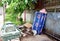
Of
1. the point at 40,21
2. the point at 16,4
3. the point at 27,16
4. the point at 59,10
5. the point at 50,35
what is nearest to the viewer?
the point at 59,10

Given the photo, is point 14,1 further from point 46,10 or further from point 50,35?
point 50,35

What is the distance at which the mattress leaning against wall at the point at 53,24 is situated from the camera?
5.48 meters

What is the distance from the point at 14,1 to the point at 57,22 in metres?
2.95

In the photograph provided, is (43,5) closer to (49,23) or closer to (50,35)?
(49,23)

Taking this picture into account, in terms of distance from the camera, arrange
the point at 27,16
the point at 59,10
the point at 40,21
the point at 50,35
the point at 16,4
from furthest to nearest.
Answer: the point at 27,16 → the point at 16,4 → the point at 40,21 → the point at 50,35 → the point at 59,10

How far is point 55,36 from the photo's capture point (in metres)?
5.65

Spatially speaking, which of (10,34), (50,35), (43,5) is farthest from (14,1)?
(10,34)

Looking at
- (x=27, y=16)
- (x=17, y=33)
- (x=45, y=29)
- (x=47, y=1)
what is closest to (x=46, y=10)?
(x=47, y=1)

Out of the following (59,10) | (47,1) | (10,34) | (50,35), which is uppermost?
(47,1)

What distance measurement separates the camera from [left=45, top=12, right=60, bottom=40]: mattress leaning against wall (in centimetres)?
548

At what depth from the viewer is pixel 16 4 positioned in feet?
23.5

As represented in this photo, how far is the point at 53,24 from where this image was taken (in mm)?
5879

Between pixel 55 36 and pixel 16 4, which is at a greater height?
pixel 16 4

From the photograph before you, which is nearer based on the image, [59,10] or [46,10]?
[59,10]
